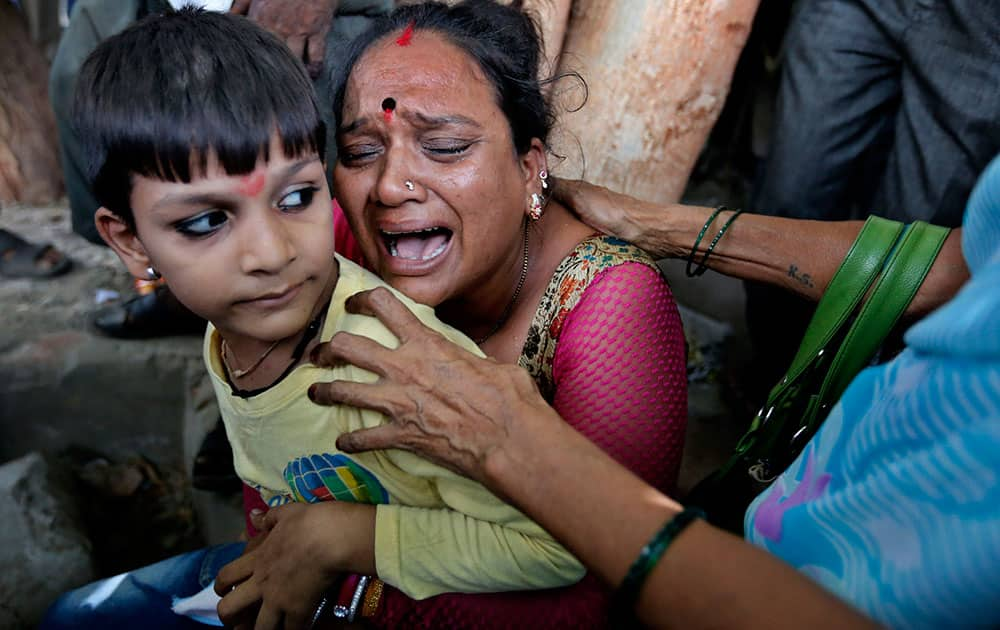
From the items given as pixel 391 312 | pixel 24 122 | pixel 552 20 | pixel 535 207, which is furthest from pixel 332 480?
pixel 24 122

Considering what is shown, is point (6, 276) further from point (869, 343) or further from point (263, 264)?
point (869, 343)

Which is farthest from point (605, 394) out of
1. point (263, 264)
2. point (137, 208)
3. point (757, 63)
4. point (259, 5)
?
point (757, 63)

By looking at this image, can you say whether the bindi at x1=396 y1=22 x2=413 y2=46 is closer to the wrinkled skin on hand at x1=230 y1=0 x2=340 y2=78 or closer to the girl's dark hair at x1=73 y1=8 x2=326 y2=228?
the girl's dark hair at x1=73 y1=8 x2=326 y2=228

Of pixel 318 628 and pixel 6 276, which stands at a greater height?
pixel 318 628

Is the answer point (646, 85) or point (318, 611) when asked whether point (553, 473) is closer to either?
point (318, 611)

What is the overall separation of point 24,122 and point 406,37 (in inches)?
151

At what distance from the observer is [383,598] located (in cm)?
131

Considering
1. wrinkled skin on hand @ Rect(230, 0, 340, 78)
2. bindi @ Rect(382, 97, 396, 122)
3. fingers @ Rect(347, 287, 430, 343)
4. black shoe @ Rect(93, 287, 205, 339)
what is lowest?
black shoe @ Rect(93, 287, 205, 339)

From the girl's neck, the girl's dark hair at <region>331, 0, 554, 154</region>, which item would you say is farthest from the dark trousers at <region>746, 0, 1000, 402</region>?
the girl's neck

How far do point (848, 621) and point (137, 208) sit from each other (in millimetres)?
1200

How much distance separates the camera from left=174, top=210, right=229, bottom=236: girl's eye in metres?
1.13

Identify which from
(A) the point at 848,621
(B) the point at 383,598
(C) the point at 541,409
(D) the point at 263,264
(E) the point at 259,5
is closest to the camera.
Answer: (A) the point at 848,621

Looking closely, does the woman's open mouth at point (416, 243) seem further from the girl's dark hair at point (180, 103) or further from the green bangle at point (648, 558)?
the green bangle at point (648, 558)

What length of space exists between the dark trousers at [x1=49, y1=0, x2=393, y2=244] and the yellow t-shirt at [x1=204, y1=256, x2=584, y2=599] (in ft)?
4.14
